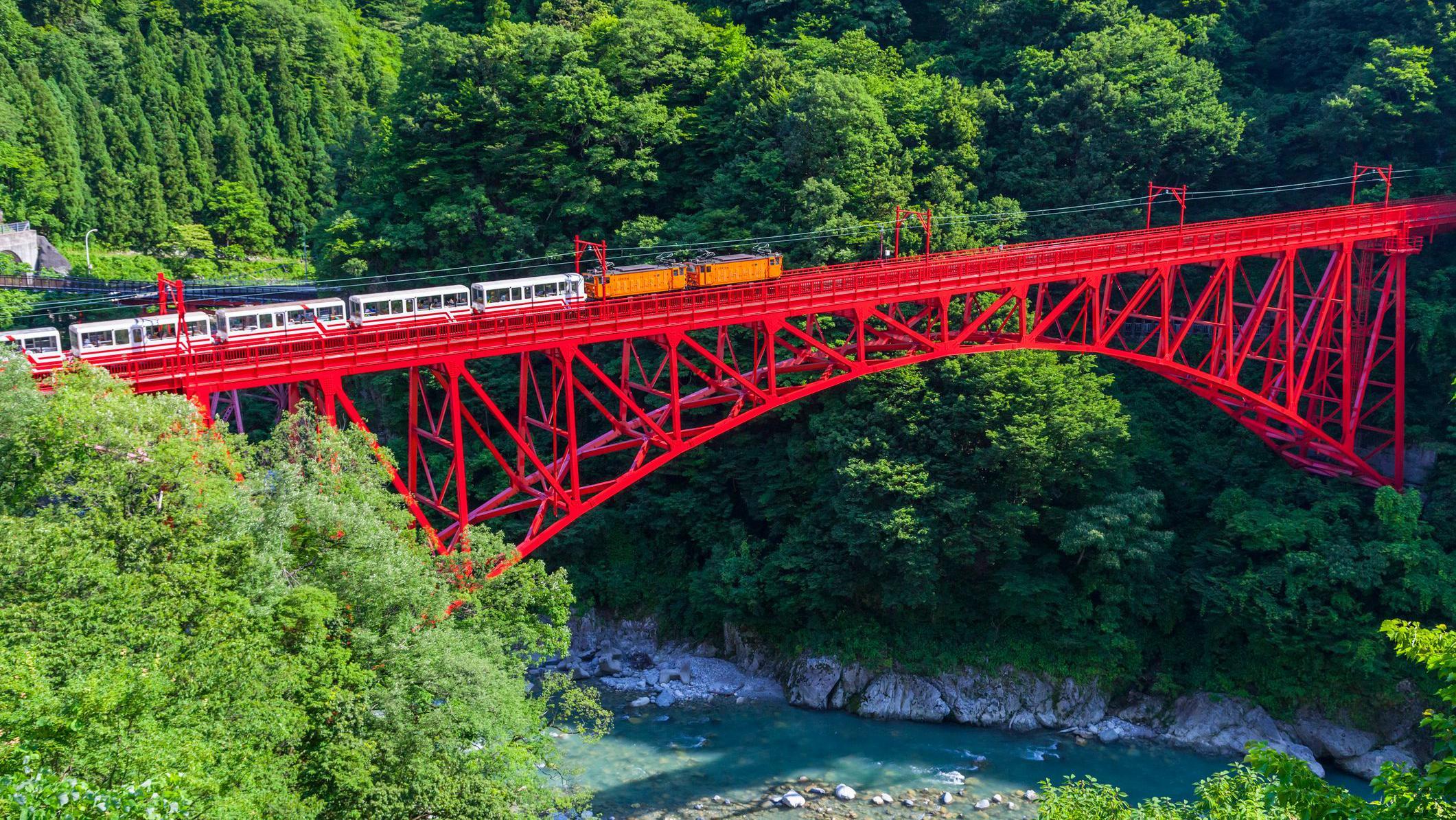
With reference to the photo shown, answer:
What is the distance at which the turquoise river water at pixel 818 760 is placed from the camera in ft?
108

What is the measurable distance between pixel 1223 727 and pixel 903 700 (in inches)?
340

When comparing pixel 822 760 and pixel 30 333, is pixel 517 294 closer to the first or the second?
pixel 30 333

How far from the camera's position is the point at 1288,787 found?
1344cm

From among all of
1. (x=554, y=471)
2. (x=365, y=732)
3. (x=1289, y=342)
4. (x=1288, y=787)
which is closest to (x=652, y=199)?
(x=554, y=471)

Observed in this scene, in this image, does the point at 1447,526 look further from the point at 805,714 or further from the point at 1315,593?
the point at 805,714

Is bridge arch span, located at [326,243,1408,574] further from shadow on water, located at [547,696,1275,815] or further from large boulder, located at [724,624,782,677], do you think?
shadow on water, located at [547,696,1275,815]

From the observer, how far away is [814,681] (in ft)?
124

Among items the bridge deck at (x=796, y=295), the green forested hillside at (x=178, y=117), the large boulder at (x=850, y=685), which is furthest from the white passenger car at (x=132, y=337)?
the green forested hillside at (x=178, y=117)

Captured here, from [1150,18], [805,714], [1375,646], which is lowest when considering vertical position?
[805,714]

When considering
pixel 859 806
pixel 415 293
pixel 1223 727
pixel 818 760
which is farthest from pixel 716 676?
pixel 415 293

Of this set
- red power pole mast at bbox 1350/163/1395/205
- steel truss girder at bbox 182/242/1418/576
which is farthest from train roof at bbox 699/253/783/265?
red power pole mast at bbox 1350/163/1395/205

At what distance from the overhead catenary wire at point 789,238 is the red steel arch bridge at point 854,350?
7.43ft

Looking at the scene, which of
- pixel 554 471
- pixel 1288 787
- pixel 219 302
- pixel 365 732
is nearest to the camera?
pixel 1288 787

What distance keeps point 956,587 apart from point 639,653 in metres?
10.1
